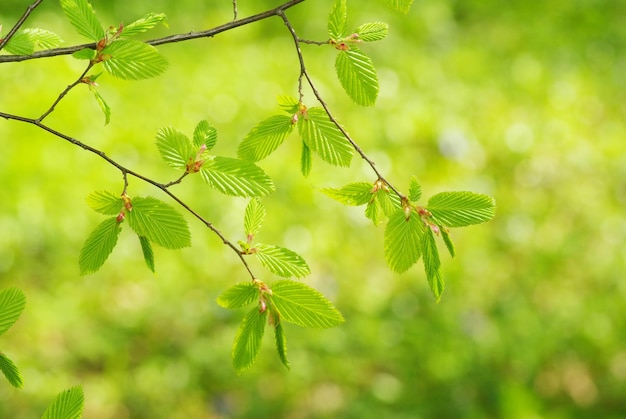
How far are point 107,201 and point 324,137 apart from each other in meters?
0.29

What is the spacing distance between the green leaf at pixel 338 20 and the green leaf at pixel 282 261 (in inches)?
11.3

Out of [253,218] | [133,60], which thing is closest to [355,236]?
[253,218]

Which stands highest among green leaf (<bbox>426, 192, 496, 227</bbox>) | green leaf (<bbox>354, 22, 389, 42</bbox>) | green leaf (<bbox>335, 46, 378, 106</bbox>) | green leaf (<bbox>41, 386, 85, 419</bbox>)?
green leaf (<bbox>354, 22, 389, 42</bbox>)

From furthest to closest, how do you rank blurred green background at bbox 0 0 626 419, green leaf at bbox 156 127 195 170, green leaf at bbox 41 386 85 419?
1. blurred green background at bbox 0 0 626 419
2. green leaf at bbox 156 127 195 170
3. green leaf at bbox 41 386 85 419

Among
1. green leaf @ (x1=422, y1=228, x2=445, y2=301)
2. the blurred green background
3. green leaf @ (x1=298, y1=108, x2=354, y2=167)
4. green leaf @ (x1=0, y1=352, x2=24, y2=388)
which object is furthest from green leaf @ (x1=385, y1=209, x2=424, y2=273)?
the blurred green background

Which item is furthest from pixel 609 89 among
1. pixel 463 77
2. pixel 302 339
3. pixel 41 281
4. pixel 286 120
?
pixel 286 120

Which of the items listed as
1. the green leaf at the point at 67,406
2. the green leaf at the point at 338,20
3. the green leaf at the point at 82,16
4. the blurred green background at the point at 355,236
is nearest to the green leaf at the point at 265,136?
the green leaf at the point at 338,20

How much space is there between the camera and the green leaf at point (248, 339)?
900 millimetres

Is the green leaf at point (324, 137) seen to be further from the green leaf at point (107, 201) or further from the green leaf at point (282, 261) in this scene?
the green leaf at point (107, 201)

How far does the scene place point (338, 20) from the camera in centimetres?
96

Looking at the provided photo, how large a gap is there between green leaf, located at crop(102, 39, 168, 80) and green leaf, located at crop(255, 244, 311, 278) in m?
0.25

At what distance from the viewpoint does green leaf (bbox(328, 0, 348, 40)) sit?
0.95 m

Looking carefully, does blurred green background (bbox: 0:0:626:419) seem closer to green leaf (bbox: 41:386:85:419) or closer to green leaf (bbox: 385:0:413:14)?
green leaf (bbox: 41:386:85:419)

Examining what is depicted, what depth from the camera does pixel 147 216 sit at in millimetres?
923
